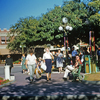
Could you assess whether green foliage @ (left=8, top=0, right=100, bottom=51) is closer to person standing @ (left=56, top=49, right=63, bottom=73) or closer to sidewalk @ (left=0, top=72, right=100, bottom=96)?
person standing @ (left=56, top=49, right=63, bottom=73)

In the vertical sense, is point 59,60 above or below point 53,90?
above

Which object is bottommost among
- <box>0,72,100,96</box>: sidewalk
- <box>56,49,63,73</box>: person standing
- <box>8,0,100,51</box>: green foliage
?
<box>0,72,100,96</box>: sidewalk

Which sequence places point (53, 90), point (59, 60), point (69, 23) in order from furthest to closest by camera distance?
point (69, 23) < point (59, 60) < point (53, 90)

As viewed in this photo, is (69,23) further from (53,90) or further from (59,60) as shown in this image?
(53,90)

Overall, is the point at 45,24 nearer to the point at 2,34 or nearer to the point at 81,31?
the point at 81,31

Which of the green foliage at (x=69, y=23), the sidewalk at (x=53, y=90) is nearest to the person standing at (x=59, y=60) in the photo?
the green foliage at (x=69, y=23)

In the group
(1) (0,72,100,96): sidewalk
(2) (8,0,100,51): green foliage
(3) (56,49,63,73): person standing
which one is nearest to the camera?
(1) (0,72,100,96): sidewalk

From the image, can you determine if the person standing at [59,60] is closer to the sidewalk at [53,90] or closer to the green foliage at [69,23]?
the green foliage at [69,23]

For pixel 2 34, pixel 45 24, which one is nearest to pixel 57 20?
pixel 45 24

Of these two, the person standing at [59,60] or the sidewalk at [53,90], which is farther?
the person standing at [59,60]

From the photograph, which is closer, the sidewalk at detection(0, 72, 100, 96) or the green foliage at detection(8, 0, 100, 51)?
the sidewalk at detection(0, 72, 100, 96)

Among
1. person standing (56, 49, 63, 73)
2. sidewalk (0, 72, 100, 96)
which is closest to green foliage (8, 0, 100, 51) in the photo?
person standing (56, 49, 63, 73)

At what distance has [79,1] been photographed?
26234 mm

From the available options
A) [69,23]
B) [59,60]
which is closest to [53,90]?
[59,60]
